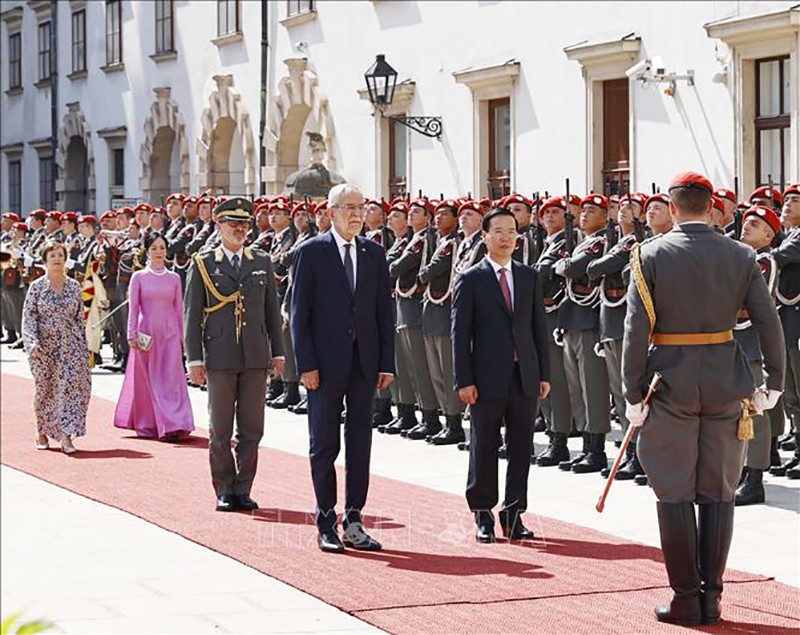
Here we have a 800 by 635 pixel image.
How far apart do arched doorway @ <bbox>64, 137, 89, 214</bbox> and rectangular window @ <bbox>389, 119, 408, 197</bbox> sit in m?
15.3

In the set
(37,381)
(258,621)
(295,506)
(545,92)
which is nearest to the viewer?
(258,621)

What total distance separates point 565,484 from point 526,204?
2.70 metres

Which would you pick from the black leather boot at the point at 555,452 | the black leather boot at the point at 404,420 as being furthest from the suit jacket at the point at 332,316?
the black leather boot at the point at 404,420

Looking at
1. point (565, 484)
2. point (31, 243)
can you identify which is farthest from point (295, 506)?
point (31, 243)

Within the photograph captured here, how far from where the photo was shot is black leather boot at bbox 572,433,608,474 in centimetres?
1205

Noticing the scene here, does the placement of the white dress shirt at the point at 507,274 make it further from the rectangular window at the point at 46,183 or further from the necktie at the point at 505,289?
the rectangular window at the point at 46,183

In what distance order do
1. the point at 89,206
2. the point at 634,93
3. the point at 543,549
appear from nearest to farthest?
the point at 543,549 < the point at 634,93 < the point at 89,206

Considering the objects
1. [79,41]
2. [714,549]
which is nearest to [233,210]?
[714,549]

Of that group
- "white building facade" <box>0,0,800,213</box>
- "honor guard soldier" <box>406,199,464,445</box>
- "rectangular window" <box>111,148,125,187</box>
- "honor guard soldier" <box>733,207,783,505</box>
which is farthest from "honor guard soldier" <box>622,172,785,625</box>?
"rectangular window" <box>111,148,125,187</box>

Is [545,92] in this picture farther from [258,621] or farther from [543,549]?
[258,621]

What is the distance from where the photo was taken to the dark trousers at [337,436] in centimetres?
897

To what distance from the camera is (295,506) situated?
1054 centimetres

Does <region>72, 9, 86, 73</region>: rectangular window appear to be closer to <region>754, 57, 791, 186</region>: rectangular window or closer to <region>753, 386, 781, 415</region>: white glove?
<region>754, 57, 791, 186</region>: rectangular window

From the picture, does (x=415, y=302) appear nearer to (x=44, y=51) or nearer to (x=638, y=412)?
(x=638, y=412)
